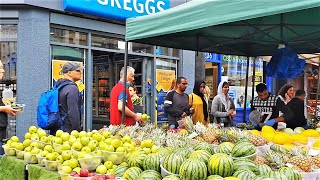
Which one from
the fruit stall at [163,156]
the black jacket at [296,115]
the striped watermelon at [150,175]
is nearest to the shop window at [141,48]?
the black jacket at [296,115]

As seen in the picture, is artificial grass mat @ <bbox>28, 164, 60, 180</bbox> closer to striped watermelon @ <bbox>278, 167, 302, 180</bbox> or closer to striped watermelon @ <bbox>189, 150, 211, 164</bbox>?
striped watermelon @ <bbox>189, 150, 211, 164</bbox>

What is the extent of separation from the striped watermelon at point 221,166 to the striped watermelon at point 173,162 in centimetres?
24

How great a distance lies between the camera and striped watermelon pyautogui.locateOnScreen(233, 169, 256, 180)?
268 cm

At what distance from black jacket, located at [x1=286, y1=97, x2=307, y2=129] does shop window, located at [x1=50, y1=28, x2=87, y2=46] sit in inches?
190

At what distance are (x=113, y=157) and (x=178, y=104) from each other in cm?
340

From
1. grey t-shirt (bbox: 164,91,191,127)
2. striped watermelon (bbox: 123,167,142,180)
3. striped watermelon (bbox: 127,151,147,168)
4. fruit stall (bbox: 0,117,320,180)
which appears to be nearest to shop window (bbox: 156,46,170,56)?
grey t-shirt (bbox: 164,91,191,127)

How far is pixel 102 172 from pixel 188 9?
2.11 metres

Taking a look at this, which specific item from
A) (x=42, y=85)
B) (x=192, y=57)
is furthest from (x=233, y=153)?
(x=192, y=57)

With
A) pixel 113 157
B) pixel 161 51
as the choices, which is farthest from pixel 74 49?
pixel 113 157

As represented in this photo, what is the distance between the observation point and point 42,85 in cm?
806

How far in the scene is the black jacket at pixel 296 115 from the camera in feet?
20.6

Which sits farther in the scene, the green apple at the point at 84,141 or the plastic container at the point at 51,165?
the green apple at the point at 84,141

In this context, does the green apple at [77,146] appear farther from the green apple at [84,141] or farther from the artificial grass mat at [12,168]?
the artificial grass mat at [12,168]

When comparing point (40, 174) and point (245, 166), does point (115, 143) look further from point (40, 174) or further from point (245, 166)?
point (245, 166)
